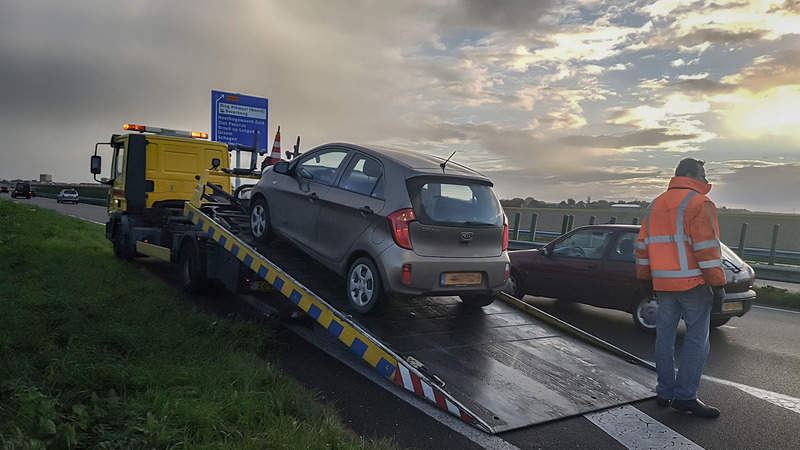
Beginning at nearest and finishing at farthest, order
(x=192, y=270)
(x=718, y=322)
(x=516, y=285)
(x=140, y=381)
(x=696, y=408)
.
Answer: (x=140, y=381), (x=696, y=408), (x=718, y=322), (x=192, y=270), (x=516, y=285)

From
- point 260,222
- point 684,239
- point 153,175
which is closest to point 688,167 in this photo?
point 684,239

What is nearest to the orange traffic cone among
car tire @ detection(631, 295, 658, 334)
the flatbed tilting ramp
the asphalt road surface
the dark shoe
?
the flatbed tilting ramp

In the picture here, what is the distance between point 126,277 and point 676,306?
7.25m

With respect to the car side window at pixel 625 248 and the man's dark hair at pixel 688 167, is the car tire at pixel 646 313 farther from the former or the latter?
the man's dark hair at pixel 688 167

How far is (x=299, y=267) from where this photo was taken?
604 cm

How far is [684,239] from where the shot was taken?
442 cm

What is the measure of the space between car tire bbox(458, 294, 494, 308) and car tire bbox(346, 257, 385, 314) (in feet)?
3.65

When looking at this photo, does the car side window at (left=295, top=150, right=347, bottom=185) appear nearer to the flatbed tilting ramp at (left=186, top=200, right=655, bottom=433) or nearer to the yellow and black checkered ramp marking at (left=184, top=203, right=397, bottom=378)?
the flatbed tilting ramp at (left=186, top=200, right=655, bottom=433)

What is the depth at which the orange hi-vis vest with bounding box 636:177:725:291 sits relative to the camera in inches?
168

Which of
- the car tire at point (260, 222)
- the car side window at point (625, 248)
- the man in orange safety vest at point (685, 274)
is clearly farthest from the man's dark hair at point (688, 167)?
Answer: the car tire at point (260, 222)

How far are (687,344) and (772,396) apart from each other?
1196 millimetres

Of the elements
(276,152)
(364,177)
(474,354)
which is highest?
(276,152)

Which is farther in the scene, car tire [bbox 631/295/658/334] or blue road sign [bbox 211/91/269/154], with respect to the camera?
blue road sign [bbox 211/91/269/154]

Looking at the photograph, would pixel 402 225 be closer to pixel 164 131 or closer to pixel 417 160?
pixel 417 160
